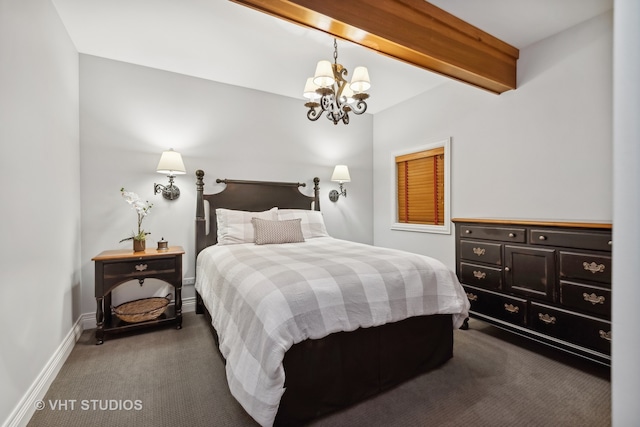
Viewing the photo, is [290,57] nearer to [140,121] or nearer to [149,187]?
[140,121]

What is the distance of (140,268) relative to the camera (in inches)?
104

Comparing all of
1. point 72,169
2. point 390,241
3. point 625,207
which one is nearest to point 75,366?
point 72,169

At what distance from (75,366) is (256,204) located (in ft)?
7.14

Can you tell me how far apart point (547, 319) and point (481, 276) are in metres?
0.56

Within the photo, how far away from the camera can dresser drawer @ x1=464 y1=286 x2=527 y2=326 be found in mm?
2416

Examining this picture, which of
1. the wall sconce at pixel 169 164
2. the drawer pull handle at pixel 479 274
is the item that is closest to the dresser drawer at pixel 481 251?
the drawer pull handle at pixel 479 274

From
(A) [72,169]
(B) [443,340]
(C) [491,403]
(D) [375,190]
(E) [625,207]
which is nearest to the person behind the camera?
(E) [625,207]

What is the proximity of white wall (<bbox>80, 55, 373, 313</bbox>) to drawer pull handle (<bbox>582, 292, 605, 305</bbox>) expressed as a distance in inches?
114

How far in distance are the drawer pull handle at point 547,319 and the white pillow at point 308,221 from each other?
2180 millimetres

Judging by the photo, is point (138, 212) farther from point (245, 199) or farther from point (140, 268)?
point (245, 199)

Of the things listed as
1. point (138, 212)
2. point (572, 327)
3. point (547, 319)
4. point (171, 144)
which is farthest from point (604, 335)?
point (171, 144)

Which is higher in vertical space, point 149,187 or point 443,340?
point 149,187

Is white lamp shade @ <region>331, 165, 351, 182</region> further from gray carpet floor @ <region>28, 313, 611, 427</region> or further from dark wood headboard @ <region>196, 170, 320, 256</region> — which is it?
gray carpet floor @ <region>28, 313, 611, 427</region>

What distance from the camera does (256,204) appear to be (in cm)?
366
